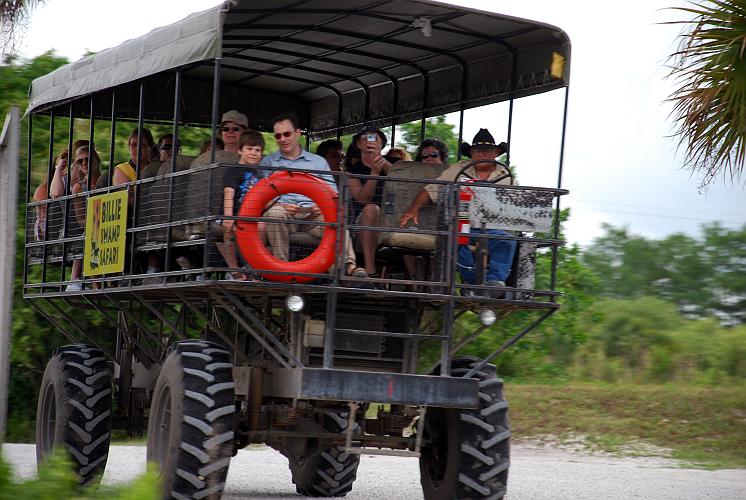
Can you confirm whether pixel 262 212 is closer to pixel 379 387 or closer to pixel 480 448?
pixel 379 387

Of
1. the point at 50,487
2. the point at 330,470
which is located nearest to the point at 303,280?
the point at 50,487

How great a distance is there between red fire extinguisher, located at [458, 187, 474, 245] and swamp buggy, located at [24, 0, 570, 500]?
4 cm

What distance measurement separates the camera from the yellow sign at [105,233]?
37.7 feet

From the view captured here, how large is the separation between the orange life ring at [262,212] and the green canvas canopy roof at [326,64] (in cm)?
106

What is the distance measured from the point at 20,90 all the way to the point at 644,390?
36.8 feet

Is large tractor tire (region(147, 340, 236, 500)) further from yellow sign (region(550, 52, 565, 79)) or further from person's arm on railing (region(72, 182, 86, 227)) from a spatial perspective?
yellow sign (region(550, 52, 565, 79))

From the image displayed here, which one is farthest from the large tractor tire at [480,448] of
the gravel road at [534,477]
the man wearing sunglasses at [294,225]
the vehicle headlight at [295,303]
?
the gravel road at [534,477]

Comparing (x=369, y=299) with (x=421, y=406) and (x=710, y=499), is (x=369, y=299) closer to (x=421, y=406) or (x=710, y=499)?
(x=421, y=406)

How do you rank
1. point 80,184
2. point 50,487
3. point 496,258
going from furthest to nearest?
point 80,184
point 496,258
point 50,487

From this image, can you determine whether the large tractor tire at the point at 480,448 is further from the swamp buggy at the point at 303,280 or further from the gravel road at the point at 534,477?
the gravel road at the point at 534,477

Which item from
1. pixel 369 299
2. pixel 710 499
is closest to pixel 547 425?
pixel 710 499

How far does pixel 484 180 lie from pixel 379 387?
2.00 m

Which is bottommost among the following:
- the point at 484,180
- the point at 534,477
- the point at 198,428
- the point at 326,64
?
the point at 534,477

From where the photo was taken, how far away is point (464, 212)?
10117 mm
